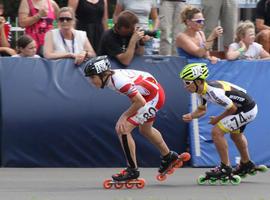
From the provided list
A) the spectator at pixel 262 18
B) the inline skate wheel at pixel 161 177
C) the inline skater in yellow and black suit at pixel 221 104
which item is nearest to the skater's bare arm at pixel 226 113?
the inline skater in yellow and black suit at pixel 221 104

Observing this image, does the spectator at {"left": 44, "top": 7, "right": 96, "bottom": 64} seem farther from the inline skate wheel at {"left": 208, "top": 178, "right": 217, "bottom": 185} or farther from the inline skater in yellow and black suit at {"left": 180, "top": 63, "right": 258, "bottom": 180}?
the inline skate wheel at {"left": 208, "top": 178, "right": 217, "bottom": 185}

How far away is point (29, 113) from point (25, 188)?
2258mm

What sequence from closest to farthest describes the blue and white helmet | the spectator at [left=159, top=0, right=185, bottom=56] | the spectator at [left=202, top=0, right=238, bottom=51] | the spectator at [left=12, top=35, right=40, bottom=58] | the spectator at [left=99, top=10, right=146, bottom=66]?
the blue and white helmet < the spectator at [left=99, top=10, right=146, bottom=66] < the spectator at [left=12, top=35, right=40, bottom=58] < the spectator at [left=159, top=0, right=185, bottom=56] < the spectator at [left=202, top=0, right=238, bottom=51]

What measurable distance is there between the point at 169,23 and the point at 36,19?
216 cm

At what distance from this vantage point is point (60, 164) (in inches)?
508

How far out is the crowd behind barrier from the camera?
12695mm

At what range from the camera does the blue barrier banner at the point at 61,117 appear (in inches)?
499

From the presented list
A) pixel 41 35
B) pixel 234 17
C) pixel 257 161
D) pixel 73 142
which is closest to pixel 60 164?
pixel 73 142

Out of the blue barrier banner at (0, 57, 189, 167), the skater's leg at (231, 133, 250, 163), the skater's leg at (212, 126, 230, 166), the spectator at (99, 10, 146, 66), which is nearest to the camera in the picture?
the skater's leg at (212, 126, 230, 166)

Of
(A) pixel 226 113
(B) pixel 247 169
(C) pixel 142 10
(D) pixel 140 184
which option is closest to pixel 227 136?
(B) pixel 247 169

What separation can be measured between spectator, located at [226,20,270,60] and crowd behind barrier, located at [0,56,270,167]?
272mm

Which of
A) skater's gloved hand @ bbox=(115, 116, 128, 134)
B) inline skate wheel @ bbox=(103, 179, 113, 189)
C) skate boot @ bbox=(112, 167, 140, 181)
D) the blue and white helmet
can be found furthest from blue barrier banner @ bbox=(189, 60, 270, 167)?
the blue and white helmet

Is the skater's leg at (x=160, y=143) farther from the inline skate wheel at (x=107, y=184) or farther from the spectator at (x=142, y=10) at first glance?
the spectator at (x=142, y=10)

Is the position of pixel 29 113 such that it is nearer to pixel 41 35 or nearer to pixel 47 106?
pixel 47 106
